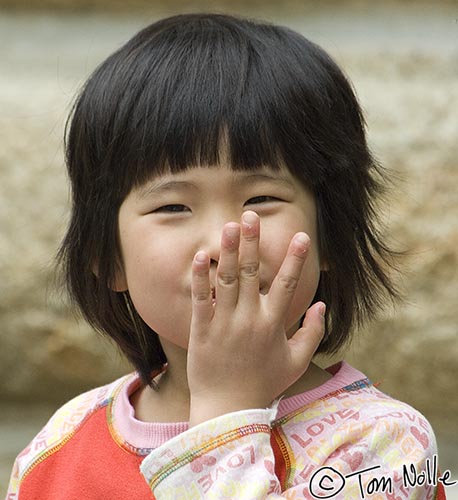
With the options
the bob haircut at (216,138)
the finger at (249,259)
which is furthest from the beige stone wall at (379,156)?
the finger at (249,259)

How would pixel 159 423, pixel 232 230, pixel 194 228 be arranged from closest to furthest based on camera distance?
1. pixel 232 230
2. pixel 194 228
3. pixel 159 423

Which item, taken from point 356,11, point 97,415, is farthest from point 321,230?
point 356,11

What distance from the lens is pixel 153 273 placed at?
1472mm

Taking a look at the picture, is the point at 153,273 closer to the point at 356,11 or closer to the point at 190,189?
the point at 190,189

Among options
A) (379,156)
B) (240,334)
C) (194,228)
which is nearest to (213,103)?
(194,228)

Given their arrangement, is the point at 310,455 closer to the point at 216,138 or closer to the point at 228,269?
the point at 228,269

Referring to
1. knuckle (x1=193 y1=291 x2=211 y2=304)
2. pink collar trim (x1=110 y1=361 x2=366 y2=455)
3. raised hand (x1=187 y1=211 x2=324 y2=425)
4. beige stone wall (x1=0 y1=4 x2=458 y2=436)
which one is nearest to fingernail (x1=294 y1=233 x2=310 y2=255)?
raised hand (x1=187 y1=211 x2=324 y2=425)

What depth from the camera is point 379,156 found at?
1.97 m

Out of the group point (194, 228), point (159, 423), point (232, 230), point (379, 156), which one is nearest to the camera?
point (232, 230)

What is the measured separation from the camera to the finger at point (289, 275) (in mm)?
1372

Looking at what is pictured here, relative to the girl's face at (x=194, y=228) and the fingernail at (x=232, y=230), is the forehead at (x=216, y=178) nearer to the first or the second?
the girl's face at (x=194, y=228)

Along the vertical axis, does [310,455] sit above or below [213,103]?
below

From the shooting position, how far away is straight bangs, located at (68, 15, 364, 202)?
146 centimetres

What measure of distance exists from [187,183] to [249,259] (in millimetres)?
141
